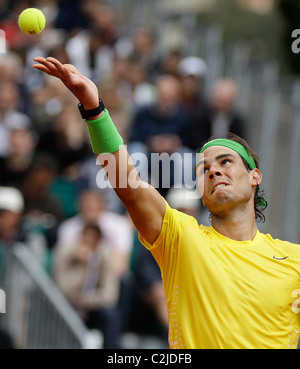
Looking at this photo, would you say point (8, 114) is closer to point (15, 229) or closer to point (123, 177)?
point (15, 229)

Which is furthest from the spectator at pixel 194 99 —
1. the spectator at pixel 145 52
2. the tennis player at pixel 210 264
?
the tennis player at pixel 210 264

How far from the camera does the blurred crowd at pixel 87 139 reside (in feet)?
30.1

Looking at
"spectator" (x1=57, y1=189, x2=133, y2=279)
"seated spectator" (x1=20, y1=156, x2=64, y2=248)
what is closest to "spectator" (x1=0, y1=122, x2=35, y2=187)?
"seated spectator" (x1=20, y1=156, x2=64, y2=248)

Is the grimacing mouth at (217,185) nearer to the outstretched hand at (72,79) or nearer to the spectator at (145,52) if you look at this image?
the outstretched hand at (72,79)

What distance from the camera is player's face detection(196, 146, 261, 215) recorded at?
4.81 metres

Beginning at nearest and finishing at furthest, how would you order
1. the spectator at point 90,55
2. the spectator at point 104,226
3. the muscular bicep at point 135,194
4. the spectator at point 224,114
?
the muscular bicep at point 135,194
the spectator at point 104,226
the spectator at point 224,114
the spectator at point 90,55

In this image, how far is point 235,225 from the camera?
16.0ft

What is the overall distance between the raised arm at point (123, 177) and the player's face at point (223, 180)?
39 centimetres

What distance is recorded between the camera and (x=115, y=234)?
978 cm

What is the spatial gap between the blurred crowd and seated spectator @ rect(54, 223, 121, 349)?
12 millimetres

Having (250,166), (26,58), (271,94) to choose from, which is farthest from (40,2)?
(250,166)

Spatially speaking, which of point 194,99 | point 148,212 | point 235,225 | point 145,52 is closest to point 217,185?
point 235,225

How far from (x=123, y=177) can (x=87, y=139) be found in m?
6.78

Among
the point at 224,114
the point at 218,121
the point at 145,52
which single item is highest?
the point at 145,52
